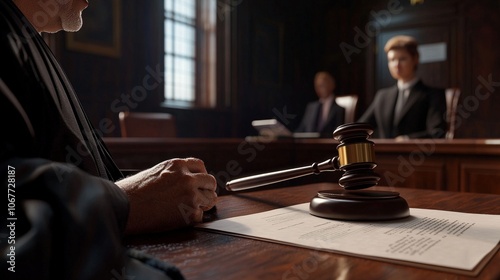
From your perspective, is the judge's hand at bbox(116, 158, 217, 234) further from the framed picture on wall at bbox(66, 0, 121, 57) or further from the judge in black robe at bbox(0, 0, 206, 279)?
A: the framed picture on wall at bbox(66, 0, 121, 57)

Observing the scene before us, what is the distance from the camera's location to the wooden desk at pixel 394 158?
2.80 m

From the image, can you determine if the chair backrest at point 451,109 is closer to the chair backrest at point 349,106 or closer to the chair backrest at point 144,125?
the chair backrest at point 349,106

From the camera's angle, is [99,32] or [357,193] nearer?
[357,193]

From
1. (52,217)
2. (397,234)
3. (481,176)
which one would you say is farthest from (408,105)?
(52,217)

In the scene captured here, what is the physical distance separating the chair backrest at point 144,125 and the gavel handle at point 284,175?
2.91 metres

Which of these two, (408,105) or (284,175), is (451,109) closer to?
(408,105)

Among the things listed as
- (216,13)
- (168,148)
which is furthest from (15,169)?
(216,13)

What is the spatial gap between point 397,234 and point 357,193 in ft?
0.60

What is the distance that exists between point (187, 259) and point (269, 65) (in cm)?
756

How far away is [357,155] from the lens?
35.7 inches

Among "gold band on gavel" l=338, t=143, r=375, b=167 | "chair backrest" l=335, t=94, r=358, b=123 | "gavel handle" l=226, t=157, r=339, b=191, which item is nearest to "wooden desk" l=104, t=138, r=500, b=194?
"gavel handle" l=226, t=157, r=339, b=191

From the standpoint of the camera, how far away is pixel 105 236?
20.3 inches

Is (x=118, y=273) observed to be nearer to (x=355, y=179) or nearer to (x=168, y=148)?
(x=355, y=179)

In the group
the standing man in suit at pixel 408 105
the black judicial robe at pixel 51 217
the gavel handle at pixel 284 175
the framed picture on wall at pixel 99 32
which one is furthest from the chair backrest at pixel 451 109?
the black judicial robe at pixel 51 217
